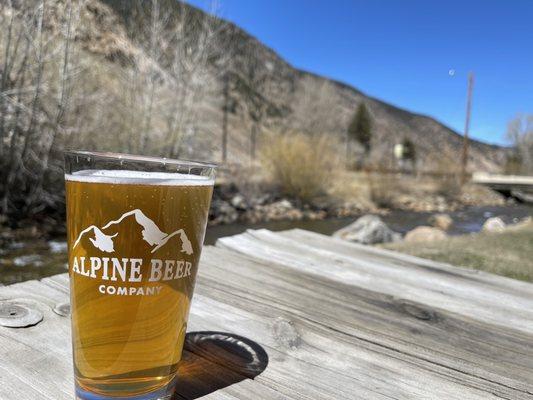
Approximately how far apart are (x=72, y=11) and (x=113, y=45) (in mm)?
7057

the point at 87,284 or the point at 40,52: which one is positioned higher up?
the point at 40,52

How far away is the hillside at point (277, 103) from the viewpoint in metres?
11.8

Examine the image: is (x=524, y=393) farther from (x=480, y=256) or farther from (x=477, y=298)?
(x=480, y=256)

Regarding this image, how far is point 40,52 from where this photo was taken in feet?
16.7

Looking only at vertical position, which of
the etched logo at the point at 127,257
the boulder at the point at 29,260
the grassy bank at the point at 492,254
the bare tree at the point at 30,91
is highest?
the bare tree at the point at 30,91

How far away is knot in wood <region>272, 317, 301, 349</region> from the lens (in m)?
0.65

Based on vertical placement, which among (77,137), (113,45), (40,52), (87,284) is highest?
(113,45)

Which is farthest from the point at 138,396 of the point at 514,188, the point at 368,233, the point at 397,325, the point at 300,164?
the point at 514,188

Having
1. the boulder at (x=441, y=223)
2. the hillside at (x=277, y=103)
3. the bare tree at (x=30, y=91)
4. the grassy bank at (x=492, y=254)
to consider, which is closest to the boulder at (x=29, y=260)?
the bare tree at (x=30, y=91)

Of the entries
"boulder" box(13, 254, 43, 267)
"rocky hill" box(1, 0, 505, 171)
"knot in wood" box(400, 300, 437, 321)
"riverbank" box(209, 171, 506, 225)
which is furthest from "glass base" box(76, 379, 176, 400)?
"riverbank" box(209, 171, 506, 225)

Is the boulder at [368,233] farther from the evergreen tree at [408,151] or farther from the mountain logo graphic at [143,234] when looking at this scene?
the evergreen tree at [408,151]

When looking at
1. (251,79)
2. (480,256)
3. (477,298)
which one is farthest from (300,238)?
(251,79)

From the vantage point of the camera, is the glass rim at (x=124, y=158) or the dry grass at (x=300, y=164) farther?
the dry grass at (x=300, y=164)

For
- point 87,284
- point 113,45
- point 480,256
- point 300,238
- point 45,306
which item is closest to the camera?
point 87,284
